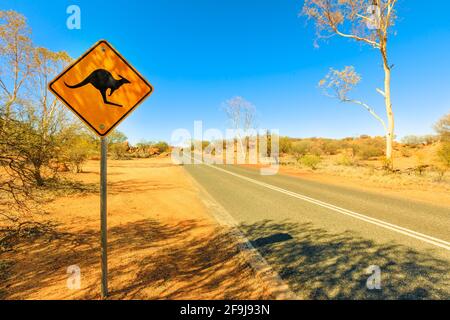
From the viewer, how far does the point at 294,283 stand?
286 centimetres

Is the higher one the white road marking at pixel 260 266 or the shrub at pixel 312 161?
the shrub at pixel 312 161

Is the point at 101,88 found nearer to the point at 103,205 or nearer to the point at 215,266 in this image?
the point at 103,205

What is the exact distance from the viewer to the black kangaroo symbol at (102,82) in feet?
7.19

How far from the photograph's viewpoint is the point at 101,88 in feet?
7.29

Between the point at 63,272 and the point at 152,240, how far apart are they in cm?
157

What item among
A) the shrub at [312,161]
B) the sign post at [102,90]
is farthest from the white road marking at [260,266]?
the shrub at [312,161]

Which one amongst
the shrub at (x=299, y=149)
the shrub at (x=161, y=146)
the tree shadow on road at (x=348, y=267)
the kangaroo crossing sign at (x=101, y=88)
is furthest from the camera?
the shrub at (x=161, y=146)

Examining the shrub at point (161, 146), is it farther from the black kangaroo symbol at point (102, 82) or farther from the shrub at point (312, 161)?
the black kangaroo symbol at point (102, 82)

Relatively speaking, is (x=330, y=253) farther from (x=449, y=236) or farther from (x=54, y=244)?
(x=54, y=244)

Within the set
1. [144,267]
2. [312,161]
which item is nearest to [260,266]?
[144,267]

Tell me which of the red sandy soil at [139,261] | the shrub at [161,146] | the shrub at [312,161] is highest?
the shrub at [161,146]

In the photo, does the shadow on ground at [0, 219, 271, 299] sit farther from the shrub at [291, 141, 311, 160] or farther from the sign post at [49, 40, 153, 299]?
the shrub at [291, 141, 311, 160]

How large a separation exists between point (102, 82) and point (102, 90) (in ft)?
0.27

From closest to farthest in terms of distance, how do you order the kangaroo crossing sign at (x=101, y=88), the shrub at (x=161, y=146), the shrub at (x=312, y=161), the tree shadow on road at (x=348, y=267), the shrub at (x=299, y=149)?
the kangaroo crossing sign at (x=101, y=88)
the tree shadow on road at (x=348, y=267)
the shrub at (x=312, y=161)
the shrub at (x=299, y=149)
the shrub at (x=161, y=146)
